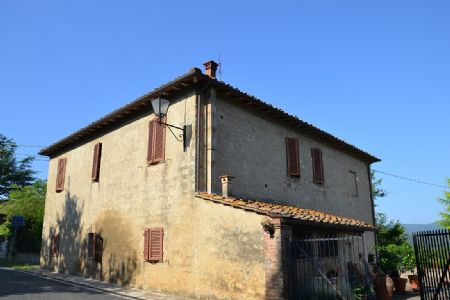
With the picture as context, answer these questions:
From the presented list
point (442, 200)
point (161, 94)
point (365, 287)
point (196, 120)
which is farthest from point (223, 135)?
point (442, 200)

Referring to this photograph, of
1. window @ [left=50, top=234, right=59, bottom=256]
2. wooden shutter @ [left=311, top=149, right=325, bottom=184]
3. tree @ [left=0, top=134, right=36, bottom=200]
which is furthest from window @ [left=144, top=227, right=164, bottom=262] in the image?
tree @ [left=0, top=134, right=36, bottom=200]

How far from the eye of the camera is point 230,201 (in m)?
9.64

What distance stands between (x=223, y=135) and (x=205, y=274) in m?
4.18

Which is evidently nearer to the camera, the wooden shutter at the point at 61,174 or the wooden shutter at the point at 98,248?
the wooden shutter at the point at 98,248

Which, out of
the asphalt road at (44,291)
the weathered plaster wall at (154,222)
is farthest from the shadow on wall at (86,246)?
the asphalt road at (44,291)

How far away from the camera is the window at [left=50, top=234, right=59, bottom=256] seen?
17.2 meters

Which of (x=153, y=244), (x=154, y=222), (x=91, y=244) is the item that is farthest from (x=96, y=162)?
A: (x=153, y=244)

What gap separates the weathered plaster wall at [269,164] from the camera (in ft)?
38.1

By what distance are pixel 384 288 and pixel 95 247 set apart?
10381 mm

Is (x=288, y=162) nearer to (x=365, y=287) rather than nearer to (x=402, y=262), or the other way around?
(x=365, y=287)

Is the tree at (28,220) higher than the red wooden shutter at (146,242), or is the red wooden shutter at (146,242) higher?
the tree at (28,220)

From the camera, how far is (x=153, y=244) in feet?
38.2

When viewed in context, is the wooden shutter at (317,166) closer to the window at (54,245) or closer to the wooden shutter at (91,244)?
the wooden shutter at (91,244)

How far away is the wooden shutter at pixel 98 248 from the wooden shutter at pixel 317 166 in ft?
29.0
